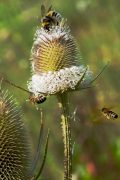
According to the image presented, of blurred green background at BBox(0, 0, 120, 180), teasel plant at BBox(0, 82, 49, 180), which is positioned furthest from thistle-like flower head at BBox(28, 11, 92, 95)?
blurred green background at BBox(0, 0, 120, 180)

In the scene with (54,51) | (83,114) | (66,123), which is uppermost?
(83,114)

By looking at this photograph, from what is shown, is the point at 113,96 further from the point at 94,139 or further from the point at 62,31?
the point at 62,31

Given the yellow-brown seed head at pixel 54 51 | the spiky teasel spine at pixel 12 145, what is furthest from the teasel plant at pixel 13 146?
the yellow-brown seed head at pixel 54 51

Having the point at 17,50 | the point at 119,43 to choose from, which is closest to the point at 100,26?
the point at 119,43

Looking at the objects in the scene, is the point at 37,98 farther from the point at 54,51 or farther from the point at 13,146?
the point at 13,146

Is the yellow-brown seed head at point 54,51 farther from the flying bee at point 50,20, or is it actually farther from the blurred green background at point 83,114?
the blurred green background at point 83,114

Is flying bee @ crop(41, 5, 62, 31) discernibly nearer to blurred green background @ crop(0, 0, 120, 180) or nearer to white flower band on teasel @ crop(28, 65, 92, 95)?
white flower band on teasel @ crop(28, 65, 92, 95)

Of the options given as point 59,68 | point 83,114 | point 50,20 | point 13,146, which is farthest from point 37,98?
point 83,114
